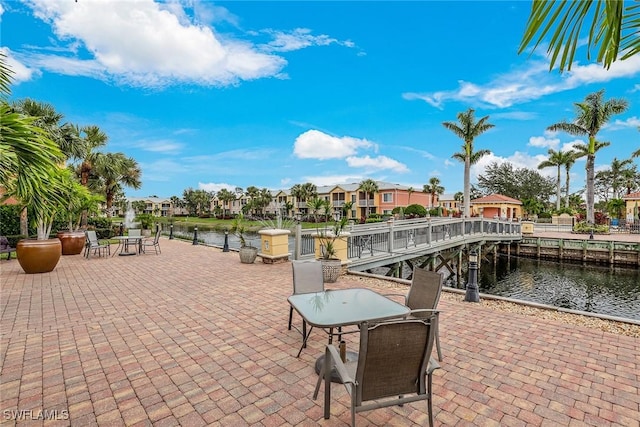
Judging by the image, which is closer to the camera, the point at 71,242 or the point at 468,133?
the point at 71,242

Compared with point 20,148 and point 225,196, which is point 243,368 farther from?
point 225,196

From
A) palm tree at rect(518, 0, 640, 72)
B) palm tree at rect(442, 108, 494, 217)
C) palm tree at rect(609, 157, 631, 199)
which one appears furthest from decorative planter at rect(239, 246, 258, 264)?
palm tree at rect(609, 157, 631, 199)

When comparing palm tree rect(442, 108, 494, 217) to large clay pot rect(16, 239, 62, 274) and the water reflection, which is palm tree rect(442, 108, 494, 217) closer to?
the water reflection

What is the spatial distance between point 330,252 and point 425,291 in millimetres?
4296

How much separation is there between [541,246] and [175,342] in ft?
80.2

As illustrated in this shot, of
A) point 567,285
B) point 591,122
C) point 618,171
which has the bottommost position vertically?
point 567,285

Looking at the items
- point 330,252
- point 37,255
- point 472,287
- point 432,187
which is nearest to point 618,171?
point 432,187

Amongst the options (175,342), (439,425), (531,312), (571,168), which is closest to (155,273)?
(175,342)

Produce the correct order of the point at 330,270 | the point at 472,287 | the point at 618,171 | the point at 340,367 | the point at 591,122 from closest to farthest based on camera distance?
the point at 340,367
the point at 472,287
the point at 330,270
the point at 591,122
the point at 618,171

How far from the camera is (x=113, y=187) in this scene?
2506cm

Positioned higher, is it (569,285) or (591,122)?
(591,122)

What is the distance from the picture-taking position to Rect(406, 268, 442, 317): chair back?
145 inches

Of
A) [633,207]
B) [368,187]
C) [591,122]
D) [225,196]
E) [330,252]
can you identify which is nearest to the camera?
[330,252]

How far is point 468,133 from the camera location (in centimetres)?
2819
